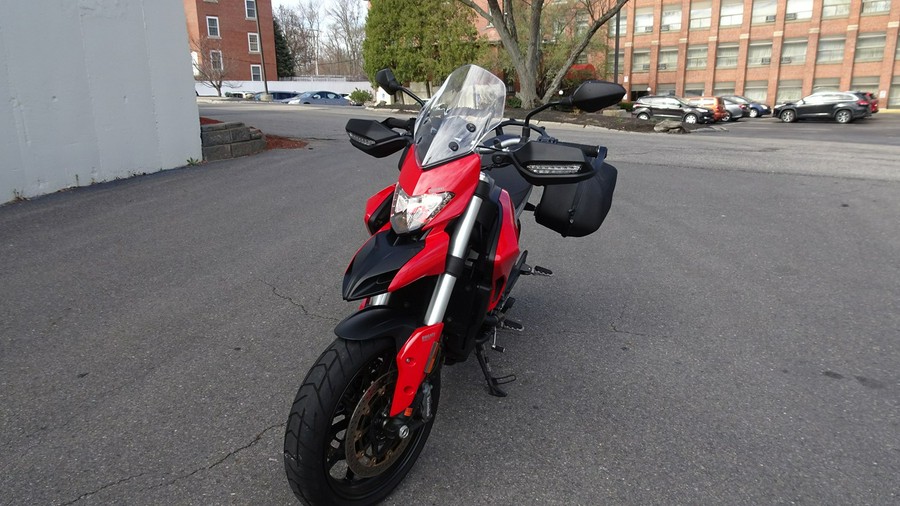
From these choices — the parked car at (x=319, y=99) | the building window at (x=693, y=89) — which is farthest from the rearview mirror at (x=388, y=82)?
the building window at (x=693, y=89)

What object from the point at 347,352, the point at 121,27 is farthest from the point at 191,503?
the point at 121,27

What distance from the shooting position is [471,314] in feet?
9.18

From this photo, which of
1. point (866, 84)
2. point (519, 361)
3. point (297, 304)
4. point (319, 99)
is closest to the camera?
point (519, 361)

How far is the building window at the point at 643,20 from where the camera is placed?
5369 centimetres

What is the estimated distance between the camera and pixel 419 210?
7.98 ft

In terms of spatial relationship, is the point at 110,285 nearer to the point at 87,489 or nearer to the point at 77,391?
the point at 77,391

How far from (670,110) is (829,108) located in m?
8.34

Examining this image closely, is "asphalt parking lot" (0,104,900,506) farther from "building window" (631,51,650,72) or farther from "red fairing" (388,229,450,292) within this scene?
"building window" (631,51,650,72)

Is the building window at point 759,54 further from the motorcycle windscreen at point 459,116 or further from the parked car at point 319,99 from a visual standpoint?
the motorcycle windscreen at point 459,116

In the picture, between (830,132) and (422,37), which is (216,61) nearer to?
(422,37)

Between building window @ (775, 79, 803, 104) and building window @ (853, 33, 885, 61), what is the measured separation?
4.08 m

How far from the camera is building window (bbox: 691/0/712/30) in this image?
51.0 metres

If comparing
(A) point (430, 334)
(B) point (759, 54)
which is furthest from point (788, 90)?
(A) point (430, 334)

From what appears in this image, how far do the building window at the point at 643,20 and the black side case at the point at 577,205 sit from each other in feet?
185
